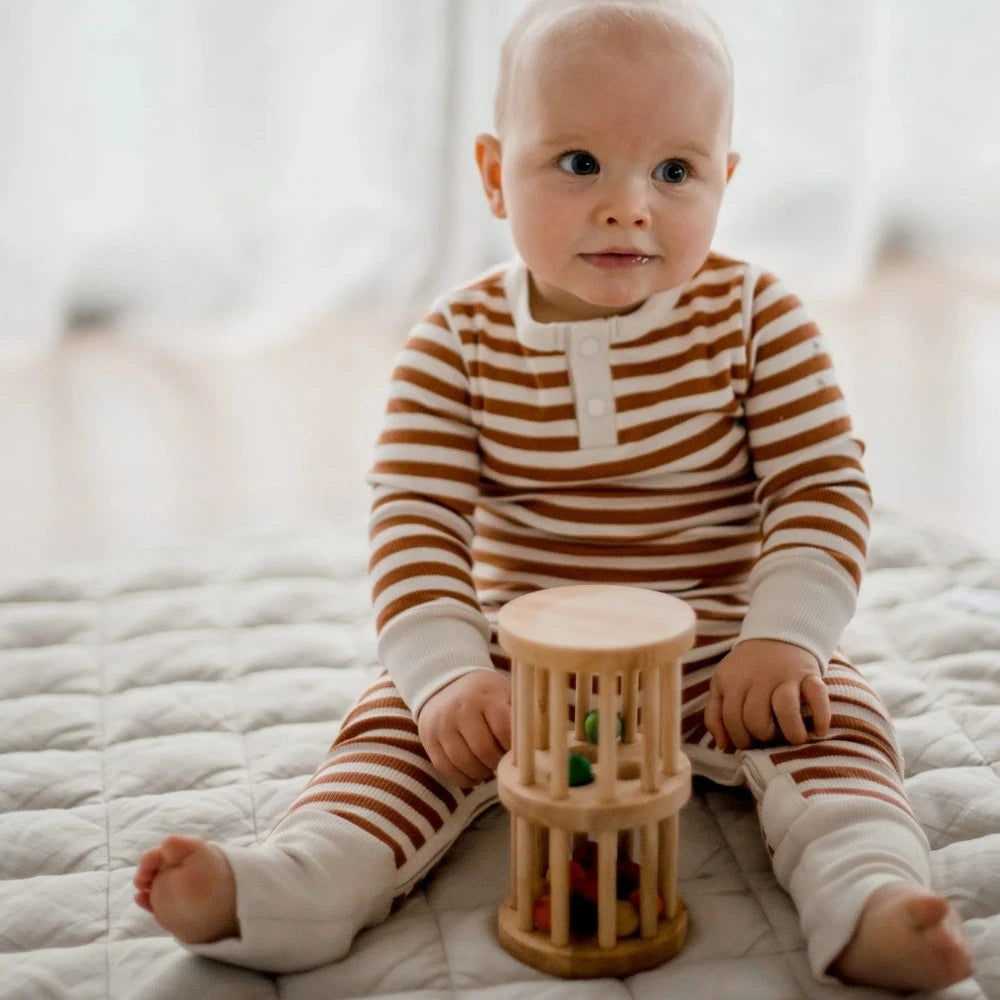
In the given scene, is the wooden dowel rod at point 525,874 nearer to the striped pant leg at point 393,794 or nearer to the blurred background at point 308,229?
the striped pant leg at point 393,794

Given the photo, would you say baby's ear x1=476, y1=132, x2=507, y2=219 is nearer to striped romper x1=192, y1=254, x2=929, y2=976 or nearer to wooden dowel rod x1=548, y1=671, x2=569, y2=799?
striped romper x1=192, y1=254, x2=929, y2=976

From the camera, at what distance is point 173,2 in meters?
1.99

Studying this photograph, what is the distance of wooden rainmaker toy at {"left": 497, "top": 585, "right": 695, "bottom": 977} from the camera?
0.78 meters

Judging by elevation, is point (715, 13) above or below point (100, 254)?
above

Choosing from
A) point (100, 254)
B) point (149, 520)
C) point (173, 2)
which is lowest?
point (149, 520)

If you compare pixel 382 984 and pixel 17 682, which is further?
pixel 17 682

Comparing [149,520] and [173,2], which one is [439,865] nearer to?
[149,520]

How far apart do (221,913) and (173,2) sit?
4.79 ft

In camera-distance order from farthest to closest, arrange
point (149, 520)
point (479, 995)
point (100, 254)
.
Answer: point (100, 254), point (149, 520), point (479, 995)

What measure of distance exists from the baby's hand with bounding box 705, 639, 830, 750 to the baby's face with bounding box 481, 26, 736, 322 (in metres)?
0.25

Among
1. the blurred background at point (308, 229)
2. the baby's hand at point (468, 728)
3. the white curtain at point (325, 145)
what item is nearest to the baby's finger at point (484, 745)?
the baby's hand at point (468, 728)

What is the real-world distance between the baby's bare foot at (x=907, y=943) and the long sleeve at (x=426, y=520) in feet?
0.99

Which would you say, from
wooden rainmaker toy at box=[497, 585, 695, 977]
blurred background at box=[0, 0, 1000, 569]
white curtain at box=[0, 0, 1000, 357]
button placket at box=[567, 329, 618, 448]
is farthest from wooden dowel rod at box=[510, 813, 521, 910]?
white curtain at box=[0, 0, 1000, 357]

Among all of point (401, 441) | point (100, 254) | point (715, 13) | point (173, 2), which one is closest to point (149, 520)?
point (100, 254)
